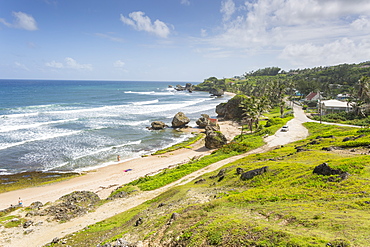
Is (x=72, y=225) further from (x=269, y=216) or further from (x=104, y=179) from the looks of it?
(x=269, y=216)

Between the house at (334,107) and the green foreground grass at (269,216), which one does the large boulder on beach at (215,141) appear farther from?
the house at (334,107)

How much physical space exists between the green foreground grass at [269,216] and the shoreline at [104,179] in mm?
14378

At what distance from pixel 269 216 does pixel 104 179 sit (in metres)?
29.4

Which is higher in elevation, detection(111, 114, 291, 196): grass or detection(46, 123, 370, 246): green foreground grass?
detection(46, 123, 370, 246): green foreground grass

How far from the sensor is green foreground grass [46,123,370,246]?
29.9ft

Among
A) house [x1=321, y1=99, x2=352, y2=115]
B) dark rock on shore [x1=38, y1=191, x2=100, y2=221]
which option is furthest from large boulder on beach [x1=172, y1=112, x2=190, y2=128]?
dark rock on shore [x1=38, y1=191, x2=100, y2=221]

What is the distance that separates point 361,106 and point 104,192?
65.5 meters

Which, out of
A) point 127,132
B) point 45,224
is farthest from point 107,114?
point 45,224

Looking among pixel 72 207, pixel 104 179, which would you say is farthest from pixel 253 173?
pixel 104 179

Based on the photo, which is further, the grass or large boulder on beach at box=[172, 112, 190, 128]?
large boulder on beach at box=[172, 112, 190, 128]

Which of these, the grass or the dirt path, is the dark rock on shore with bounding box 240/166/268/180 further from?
the grass

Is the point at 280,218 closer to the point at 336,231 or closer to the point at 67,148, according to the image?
the point at 336,231

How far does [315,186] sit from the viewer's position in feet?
47.8

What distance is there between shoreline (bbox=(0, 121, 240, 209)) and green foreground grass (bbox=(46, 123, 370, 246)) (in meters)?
14.4
